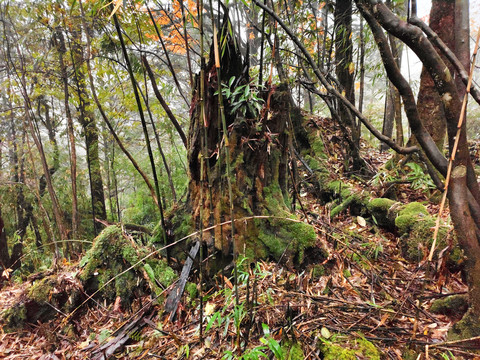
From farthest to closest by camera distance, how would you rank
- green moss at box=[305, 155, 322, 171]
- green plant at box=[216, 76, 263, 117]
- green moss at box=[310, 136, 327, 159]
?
green moss at box=[310, 136, 327, 159], green moss at box=[305, 155, 322, 171], green plant at box=[216, 76, 263, 117]

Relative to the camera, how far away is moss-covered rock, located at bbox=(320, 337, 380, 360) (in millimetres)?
1269

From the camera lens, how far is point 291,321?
1388mm

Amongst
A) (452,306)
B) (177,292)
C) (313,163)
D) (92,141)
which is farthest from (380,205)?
(92,141)

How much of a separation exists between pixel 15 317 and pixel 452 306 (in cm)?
338

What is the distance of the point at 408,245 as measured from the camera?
252 centimetres

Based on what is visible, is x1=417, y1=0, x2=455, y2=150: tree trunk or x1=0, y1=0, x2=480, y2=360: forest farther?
x1=417, y1=0, x2=455, y2=150: tree trunk

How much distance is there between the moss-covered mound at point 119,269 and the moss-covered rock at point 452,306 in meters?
1.91

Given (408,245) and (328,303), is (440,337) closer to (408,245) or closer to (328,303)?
(328,303)

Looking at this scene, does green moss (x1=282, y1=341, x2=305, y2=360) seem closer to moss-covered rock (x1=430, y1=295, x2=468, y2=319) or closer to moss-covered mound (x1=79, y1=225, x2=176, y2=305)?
moss-covered rock (x1=430, y1=295, x2=468, y2=319)

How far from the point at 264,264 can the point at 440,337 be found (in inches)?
46.0

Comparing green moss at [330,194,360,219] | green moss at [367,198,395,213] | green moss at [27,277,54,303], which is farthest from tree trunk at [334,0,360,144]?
green moss at [27,277,54,303]

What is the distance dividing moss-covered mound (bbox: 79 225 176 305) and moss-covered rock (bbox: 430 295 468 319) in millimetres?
1905

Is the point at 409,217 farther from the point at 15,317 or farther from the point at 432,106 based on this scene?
the point at 15,317

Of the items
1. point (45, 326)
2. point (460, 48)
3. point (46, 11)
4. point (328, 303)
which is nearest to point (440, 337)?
point (328, 303)
